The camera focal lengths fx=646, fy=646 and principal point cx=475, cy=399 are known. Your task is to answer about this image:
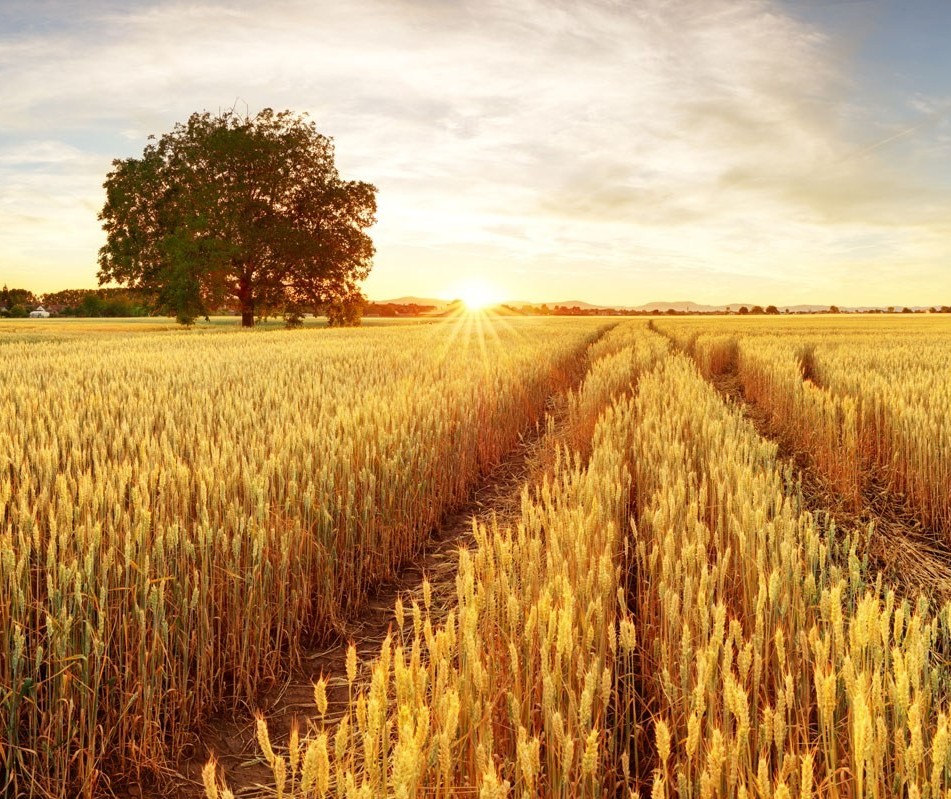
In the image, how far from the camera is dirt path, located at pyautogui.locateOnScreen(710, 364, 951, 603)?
3.93 m

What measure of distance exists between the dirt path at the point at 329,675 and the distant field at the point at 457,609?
23 mm

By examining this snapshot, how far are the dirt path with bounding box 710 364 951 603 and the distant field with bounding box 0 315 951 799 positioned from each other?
1.1 inches

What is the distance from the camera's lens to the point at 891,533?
4.88 meters

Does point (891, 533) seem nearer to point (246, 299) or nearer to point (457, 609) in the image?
point (457, 609)

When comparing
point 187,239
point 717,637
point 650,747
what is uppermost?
point 187,239

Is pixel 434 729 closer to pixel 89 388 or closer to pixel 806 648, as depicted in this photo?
pixel 806 648

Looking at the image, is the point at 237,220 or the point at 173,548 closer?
the point at 173,548

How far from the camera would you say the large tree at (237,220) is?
29.9 meters

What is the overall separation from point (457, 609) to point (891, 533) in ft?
11.9

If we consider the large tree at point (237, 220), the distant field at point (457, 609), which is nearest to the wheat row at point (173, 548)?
the distant field at point (457, 609)

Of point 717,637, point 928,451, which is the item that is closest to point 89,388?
point 717,637

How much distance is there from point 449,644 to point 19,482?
8.10ft

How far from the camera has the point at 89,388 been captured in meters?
6.02

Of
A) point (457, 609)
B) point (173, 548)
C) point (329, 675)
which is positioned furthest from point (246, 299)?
point (173, 548)
